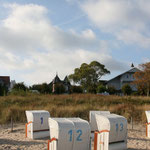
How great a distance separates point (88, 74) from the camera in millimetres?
49469

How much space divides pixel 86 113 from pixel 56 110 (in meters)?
2.13

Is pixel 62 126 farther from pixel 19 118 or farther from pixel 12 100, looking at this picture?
pixel 12 100

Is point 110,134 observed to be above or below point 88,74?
below

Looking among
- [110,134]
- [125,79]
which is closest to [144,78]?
[125,79]

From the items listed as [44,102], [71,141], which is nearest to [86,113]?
[44,102]

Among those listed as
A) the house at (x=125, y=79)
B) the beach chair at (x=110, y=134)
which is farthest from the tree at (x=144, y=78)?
the beach chair at (x=110, y=134)

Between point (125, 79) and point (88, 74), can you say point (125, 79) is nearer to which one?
point (125, 79)

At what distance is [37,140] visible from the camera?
8.78 metres

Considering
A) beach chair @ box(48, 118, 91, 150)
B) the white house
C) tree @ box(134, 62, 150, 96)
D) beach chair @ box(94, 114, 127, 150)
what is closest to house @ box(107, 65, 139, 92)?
the white house

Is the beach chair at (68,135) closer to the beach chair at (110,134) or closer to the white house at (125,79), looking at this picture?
the beach chair at (110,134)

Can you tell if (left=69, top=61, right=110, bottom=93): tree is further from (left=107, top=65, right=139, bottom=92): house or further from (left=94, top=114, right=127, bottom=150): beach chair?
(left=94, top=114, right=127, bottom=150): beach chair

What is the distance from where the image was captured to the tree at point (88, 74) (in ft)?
162

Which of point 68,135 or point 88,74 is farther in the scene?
point 88,74

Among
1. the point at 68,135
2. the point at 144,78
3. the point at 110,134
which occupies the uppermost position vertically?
the point at 144,78
